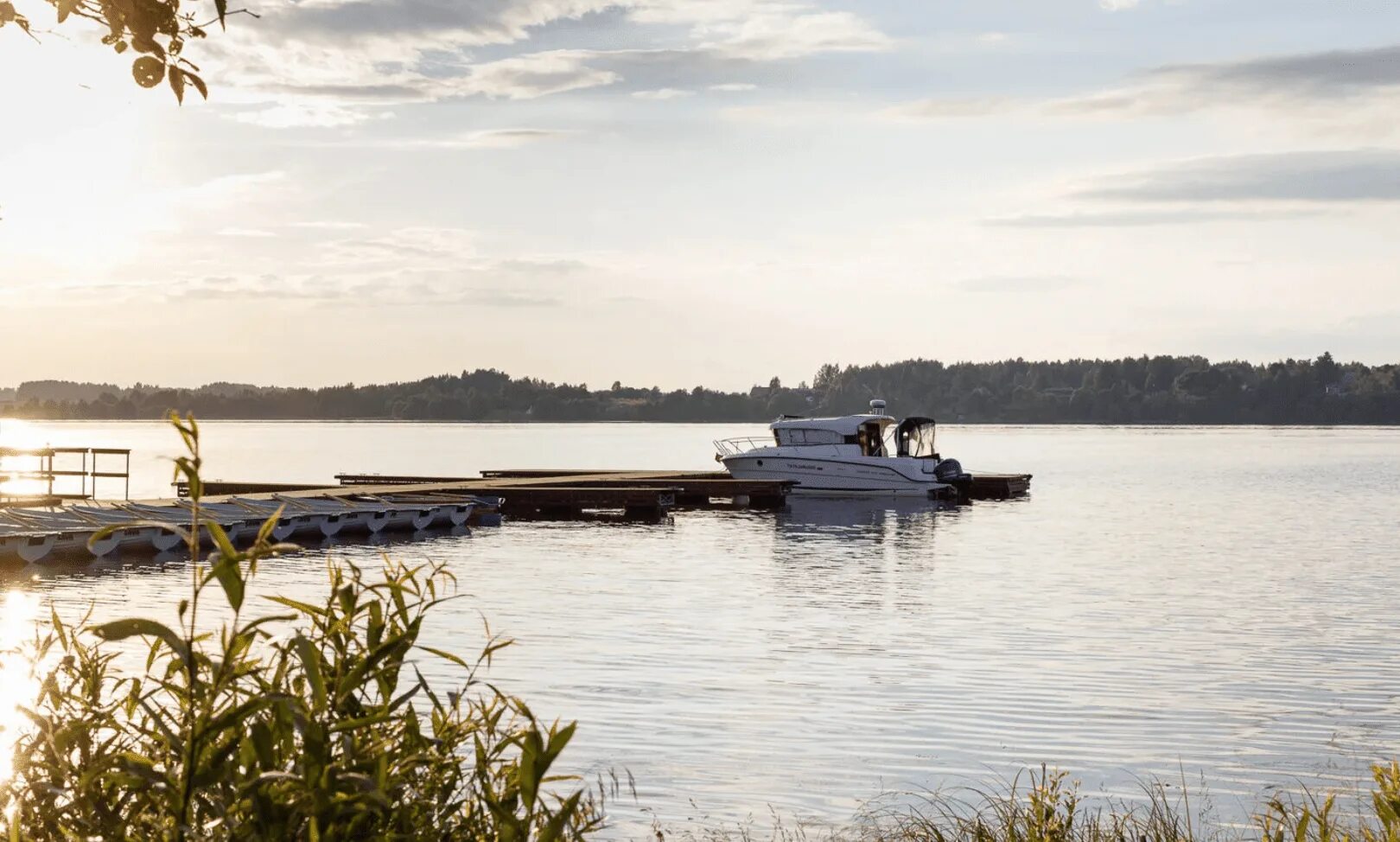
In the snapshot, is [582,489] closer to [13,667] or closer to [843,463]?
[843,463]

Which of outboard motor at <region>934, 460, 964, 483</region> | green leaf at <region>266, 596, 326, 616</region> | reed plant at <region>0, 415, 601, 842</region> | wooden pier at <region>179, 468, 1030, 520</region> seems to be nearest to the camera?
reed plant at <region>0, 415, 601, 842</region>

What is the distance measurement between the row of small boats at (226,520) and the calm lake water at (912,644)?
121 cm

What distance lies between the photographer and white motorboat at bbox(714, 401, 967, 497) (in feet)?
178

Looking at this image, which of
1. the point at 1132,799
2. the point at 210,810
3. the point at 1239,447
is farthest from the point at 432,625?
the point at 1239,447

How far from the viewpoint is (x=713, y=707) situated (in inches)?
605

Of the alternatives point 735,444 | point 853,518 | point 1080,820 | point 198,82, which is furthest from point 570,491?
point 198,82

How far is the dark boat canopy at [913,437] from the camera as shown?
56.7m

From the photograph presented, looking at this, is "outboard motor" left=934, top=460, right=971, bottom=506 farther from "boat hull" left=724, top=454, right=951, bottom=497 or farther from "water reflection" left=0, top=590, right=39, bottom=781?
"water reflection" left=0, top=590, right=39, bottom=781

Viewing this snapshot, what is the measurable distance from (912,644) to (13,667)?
12066mm

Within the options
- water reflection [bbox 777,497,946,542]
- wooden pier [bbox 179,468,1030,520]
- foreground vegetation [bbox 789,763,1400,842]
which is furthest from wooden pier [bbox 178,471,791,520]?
foreground vegetation [bbox 789,763,1400,842]

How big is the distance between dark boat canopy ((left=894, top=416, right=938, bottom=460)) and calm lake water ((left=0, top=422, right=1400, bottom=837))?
9358 mm

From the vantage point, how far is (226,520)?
98.0 feet

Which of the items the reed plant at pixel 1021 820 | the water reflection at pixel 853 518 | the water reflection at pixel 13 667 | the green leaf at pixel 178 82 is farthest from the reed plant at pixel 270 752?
the water reflection at pixel 853 518

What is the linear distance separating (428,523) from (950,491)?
2391cm
